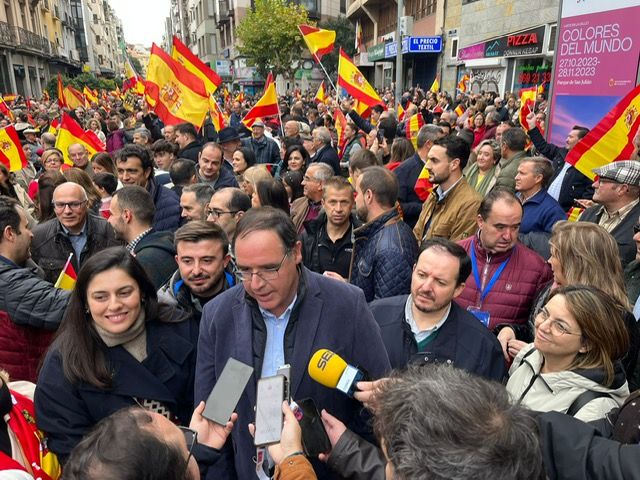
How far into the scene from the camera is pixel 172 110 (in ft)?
26.6

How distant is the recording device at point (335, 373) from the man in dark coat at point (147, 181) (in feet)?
11.0

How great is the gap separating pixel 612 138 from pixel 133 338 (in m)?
4.70

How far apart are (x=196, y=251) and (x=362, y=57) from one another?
3176 centimetres

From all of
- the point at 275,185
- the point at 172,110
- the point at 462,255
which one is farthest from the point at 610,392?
the point at 172,110

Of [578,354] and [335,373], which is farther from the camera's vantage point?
[578,354]

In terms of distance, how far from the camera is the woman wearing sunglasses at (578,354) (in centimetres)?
203

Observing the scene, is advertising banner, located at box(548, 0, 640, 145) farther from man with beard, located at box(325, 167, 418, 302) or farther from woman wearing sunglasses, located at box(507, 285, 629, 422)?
woman wearing sunglasses, located at box(507, 285, 629, 422)

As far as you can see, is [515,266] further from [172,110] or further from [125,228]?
[172,110]

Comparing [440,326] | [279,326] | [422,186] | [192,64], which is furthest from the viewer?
[192,64]

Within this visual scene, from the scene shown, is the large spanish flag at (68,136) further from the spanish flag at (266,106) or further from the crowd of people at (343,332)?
the crowd of people at (343,332)

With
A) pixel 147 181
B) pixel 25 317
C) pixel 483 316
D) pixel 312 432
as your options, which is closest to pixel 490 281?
pixel 483 316

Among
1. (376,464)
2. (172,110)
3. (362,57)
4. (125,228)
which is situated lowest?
(376,464)

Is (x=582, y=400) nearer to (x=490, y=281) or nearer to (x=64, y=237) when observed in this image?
(x=490, y=281)

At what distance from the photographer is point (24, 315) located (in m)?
2.67
